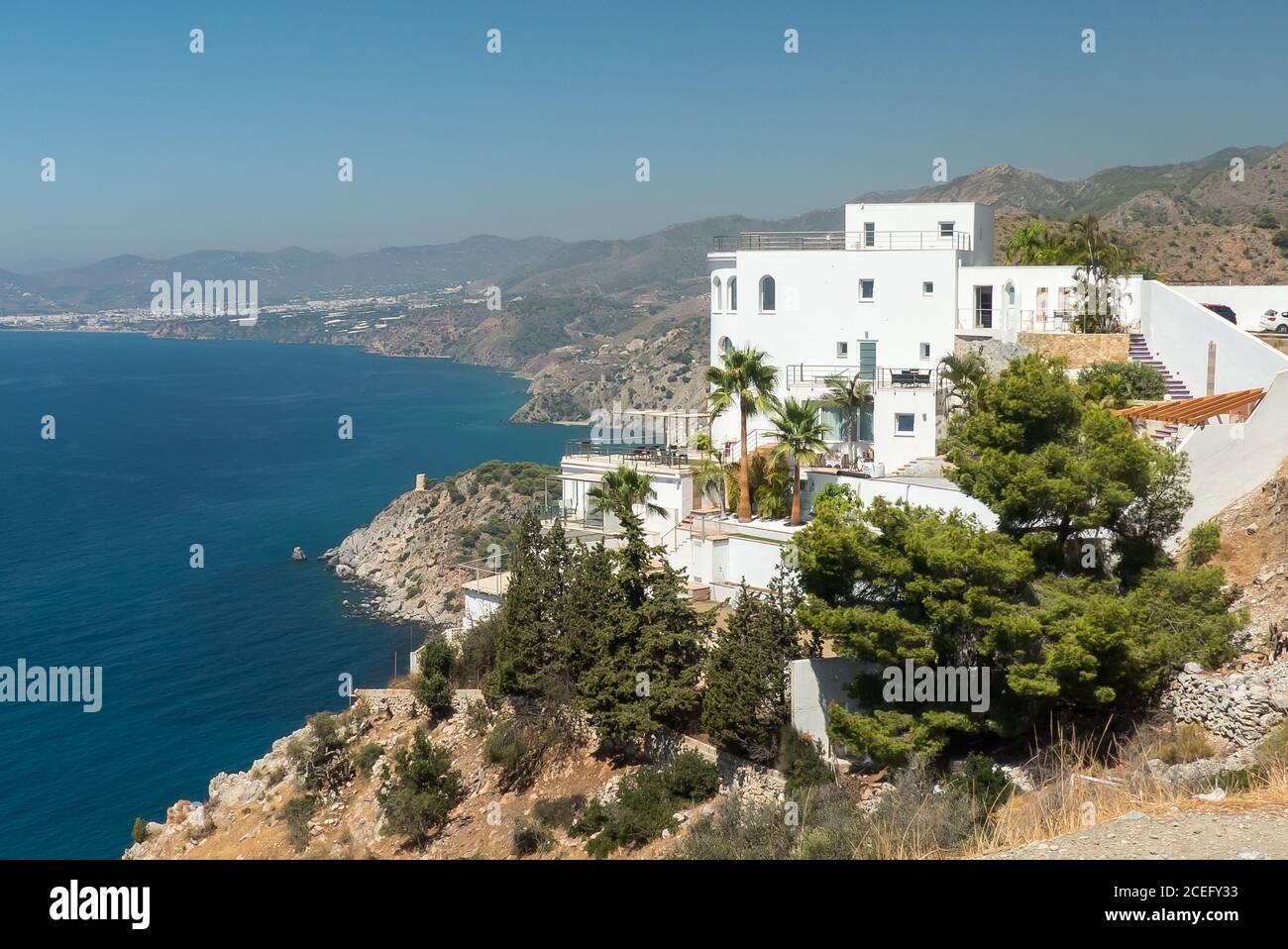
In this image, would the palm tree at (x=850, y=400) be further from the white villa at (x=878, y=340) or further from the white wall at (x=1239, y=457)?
the white wall at (x=1239, y=457)

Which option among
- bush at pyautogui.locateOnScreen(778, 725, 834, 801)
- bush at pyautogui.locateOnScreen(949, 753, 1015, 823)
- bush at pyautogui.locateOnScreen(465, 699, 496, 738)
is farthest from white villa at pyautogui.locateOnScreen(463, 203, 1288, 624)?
bush at pyautogui.locateOnScreen(949, 753, 1015, 823)

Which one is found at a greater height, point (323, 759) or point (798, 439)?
point (798, 439)

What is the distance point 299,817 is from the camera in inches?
933

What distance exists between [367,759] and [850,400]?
1420cm

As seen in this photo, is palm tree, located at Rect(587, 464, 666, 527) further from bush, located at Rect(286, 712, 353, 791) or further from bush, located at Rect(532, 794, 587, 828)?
bush, located at Rect(286, 712, 353, 791)

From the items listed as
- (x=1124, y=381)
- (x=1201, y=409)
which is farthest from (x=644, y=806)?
(x=1124, y=381)

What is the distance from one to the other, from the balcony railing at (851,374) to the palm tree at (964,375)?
809mm

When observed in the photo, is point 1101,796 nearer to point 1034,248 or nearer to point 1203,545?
point 1203,545

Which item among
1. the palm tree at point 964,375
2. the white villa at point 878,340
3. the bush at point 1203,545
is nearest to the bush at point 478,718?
the white villa at point 878,340

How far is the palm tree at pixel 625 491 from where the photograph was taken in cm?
2628

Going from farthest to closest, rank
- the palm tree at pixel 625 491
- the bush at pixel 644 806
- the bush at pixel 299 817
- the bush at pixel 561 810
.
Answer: the palm tree at pixel 625 491 < the bush at pixel 299 817 < the bush at pixel 561 810 < the bush at pixel 644 806
